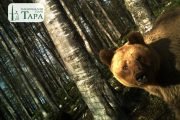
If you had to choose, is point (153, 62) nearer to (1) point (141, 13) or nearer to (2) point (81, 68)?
(2) point (81, 68)

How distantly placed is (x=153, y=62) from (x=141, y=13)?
3.05 m

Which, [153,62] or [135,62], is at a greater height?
[135,62]

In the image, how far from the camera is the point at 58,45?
241 inches

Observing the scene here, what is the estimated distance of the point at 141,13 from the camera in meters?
7.93

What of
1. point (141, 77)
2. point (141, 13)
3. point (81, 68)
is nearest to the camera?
point (141, 77)

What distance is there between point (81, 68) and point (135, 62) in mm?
1228

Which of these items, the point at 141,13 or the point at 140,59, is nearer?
the point at 140,59

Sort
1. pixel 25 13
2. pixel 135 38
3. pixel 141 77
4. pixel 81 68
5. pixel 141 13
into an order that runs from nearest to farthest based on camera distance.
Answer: pixel 141 77 < pixel 135 38 < pixel 25 13 < pixel 81 68 < pixel 141 13

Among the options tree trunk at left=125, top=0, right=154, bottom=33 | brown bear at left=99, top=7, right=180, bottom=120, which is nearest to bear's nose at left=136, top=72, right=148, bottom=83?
brown bear at left=99, top=7, right=180, bottom=120

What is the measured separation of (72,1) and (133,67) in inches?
771

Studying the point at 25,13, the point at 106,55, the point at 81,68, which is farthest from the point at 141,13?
the point at 25,13

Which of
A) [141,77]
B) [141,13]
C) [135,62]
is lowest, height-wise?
[141,77]

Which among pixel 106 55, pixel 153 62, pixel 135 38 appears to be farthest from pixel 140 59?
pixel 106 55

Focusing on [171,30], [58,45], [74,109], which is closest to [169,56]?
[171,30]
